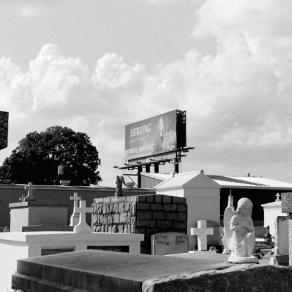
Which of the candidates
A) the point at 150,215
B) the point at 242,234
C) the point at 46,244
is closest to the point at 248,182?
the point at 150,215

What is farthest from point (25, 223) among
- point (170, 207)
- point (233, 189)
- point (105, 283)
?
point (233, 189)

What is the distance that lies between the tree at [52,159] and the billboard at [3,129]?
73.5 inches

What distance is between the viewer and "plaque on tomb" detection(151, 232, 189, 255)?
1346 centimetres

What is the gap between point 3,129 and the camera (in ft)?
173

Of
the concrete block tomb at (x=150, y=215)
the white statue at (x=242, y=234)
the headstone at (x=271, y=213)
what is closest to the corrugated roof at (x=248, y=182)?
the headstone at (x=271, y=213)

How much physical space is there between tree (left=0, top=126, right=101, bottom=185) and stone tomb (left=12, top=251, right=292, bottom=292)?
50807 millimetres

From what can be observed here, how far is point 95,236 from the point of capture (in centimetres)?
920

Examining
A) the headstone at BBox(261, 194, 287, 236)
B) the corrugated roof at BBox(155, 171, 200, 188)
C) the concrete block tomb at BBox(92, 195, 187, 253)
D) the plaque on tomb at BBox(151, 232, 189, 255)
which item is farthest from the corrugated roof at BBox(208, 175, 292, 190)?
the plaque on tomb at BBox(151, 232, 189, 255)

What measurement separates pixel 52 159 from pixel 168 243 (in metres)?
43.7

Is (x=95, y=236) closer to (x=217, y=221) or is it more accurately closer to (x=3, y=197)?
(x=217, y=221)

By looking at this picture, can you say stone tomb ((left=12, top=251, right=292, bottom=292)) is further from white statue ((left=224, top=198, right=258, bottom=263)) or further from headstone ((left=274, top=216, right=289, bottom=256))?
headstone ((left=274, top=216, right=289, bottom=256))

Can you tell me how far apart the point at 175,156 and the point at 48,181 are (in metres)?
13.4

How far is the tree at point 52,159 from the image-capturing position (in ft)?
177

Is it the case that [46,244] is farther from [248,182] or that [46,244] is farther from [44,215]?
[248,182]
